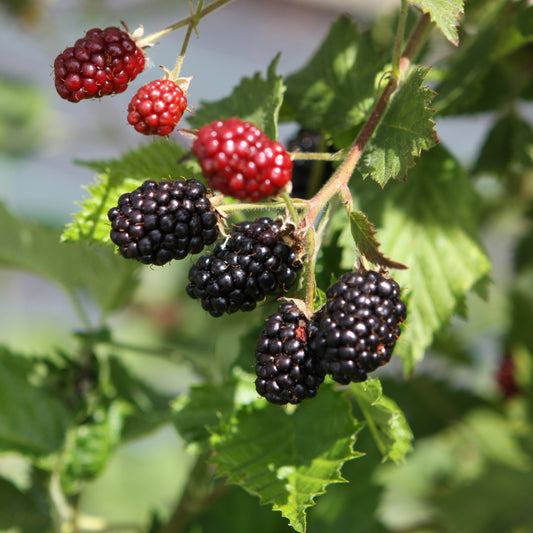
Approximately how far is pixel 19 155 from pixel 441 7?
278 cm

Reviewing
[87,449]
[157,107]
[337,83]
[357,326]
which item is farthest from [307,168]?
[87,449]

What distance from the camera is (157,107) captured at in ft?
2.80

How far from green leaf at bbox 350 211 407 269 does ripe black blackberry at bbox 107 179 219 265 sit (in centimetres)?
19

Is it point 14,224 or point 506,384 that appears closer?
point 14,224

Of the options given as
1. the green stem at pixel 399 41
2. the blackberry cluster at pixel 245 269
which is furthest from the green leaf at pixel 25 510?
the green stem at pixel 399 41

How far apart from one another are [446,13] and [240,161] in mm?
355

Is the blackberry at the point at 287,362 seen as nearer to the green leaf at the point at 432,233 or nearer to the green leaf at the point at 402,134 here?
the green leaf at the point at 402,134

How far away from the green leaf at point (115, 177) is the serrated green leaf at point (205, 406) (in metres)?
0.33

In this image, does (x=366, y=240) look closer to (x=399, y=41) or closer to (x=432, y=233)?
(x=399, y=41)

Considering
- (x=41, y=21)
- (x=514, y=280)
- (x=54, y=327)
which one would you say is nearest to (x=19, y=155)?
(x=41, y=21)

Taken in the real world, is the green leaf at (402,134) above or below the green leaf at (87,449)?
above

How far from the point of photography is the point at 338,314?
777 millimetres

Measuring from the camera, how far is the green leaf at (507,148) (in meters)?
1.33

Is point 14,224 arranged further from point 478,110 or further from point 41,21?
point 41,21
